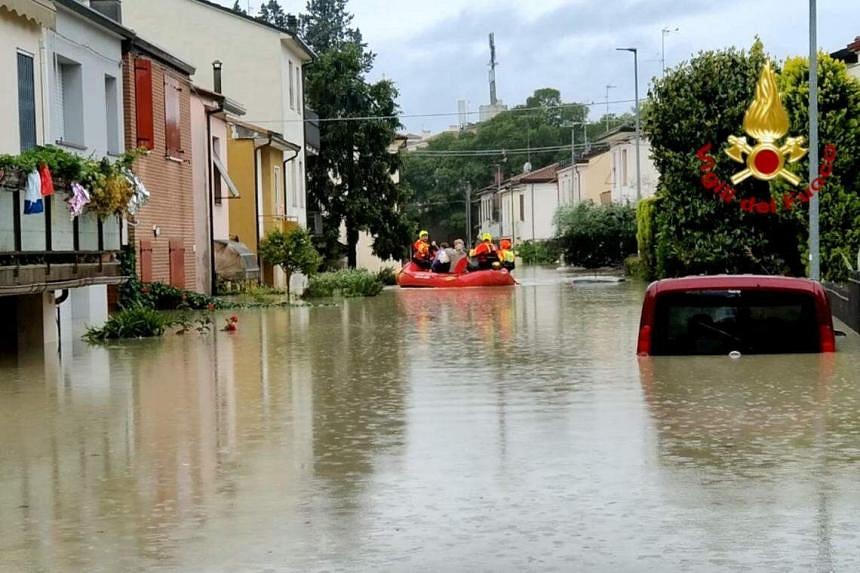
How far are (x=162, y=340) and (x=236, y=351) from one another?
9.07 feet

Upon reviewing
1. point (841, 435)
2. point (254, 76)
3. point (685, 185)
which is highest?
point (254, 76)

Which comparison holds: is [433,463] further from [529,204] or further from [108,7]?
[529,204]

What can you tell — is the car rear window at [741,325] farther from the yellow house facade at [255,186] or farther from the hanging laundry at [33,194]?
the yellow house facade at [255,186]

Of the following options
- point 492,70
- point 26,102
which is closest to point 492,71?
point 492,70

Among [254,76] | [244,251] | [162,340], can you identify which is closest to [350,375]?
[162,340]

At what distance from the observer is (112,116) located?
28.7 metres

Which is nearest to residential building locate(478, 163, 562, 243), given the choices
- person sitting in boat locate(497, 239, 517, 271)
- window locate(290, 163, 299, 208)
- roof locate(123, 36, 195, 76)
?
person sitting in boat locate(497, 239, 517, 271)

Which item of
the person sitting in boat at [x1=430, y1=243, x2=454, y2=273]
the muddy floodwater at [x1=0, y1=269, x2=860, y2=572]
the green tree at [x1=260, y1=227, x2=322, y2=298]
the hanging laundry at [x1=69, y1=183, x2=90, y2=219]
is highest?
the hanging laundry at [x1=69, y1=183, x2=90, y2=219]

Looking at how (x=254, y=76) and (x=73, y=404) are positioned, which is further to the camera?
(x=254, y=76)

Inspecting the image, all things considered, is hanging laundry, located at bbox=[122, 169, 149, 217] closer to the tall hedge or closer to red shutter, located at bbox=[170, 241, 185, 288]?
red shutter, located at bbox=[170, 241, 185, 288]

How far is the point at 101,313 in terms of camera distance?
2670 cm

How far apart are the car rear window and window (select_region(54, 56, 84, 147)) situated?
12417mm

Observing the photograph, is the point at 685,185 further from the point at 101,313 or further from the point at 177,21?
the point at 177,21

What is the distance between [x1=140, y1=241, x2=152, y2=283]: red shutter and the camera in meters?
31.2
